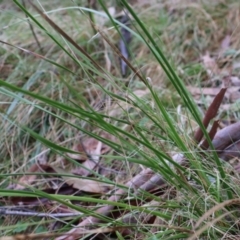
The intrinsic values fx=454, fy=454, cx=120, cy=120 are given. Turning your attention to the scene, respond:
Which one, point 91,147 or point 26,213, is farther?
point 91,147

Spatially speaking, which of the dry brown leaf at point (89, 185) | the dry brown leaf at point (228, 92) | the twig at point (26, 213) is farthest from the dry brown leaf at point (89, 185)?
the dry brown leaf at point (228, 92)

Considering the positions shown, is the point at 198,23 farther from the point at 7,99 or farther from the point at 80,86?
the point at 7,99

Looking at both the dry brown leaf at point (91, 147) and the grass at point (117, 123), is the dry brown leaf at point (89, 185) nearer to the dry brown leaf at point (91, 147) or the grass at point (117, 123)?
the grass at point (117, 123)

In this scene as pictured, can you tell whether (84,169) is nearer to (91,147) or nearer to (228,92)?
(91,147)

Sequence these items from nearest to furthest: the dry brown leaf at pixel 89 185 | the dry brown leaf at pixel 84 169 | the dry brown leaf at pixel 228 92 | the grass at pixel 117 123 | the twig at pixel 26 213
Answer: the grass at pixel 117 123, the twig at pixel 26 213, the dry brown leaf at pixel 89 185, the dry brown leaf at pixel 84 169, the dry brown leaf at pixel 228 92

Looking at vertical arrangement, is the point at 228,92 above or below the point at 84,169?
below

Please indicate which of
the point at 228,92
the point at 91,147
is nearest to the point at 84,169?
the point at 91,147

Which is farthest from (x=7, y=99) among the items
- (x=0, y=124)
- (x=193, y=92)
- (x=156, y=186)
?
(x=156, y=186)

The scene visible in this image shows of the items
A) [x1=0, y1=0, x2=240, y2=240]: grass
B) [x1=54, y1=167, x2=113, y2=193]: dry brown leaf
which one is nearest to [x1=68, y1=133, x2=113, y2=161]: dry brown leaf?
[x1=0, y1=0, x2=240, y2=240]: grass
